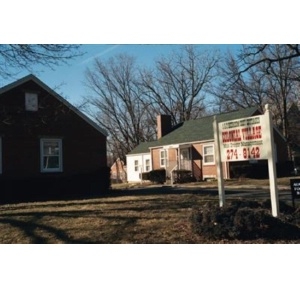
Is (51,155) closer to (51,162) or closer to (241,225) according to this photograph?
(51,162)

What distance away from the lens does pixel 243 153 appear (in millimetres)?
9570

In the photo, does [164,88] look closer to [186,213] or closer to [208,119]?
[208,119]

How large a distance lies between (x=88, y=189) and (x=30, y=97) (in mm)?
5288

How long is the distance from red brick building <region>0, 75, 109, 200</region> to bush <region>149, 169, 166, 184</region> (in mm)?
8842

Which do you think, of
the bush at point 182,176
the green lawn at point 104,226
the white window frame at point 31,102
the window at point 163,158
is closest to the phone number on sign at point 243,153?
the green lawn at point 104,226

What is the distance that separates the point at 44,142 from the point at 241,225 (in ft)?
48.0

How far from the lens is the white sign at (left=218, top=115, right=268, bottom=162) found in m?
9.18

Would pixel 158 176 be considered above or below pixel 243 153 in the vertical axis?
below

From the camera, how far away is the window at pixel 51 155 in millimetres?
20844

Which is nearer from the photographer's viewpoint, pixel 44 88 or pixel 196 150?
pixel 44 88

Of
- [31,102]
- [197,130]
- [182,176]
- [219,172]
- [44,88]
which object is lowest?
[219,172]

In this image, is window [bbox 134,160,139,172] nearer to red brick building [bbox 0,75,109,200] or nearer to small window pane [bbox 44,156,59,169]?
red brick building [bbox 0,75,109,200]

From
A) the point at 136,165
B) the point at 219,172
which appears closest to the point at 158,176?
the point at 136,165

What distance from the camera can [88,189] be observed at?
68.8 feet
